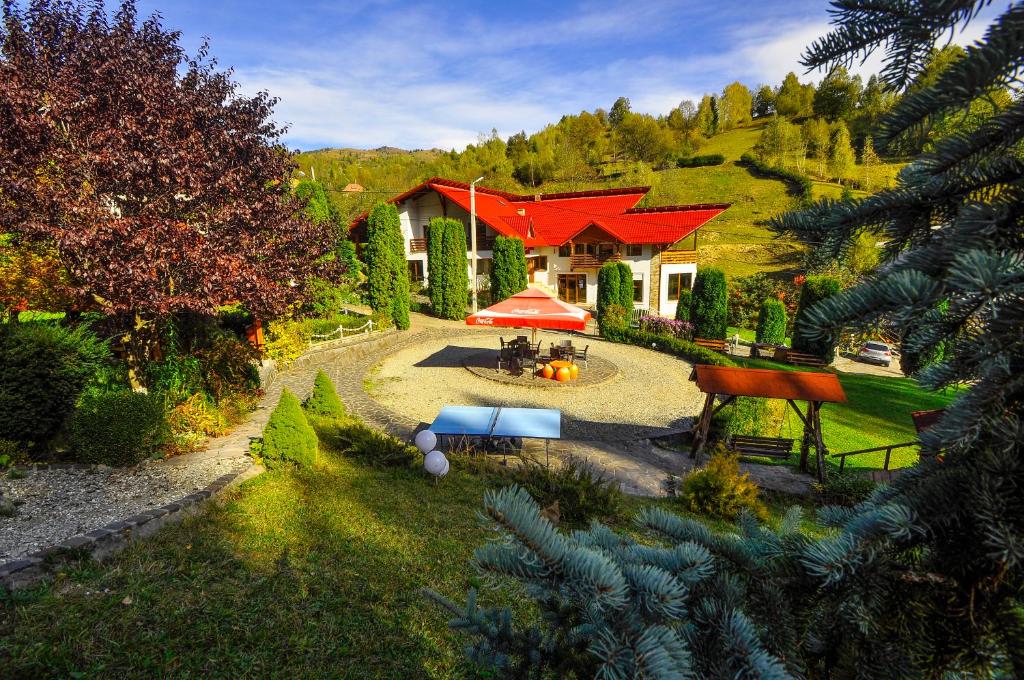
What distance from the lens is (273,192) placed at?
35.3 ft

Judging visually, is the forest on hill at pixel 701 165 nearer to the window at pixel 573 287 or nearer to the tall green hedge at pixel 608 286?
the window at pixel 573 287

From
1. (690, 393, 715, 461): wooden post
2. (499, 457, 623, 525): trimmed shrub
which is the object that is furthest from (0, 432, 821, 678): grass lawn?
(690, 393, 715, 461): wooden post

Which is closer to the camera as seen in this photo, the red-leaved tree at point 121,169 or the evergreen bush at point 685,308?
the red-leaved tree at point 121,169

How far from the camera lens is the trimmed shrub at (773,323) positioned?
2511 cm

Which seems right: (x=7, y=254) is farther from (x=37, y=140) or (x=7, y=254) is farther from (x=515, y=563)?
(x=515, y=563)

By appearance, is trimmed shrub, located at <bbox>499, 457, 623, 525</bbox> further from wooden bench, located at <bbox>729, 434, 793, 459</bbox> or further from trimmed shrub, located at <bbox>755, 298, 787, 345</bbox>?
trimmed shrub, located at <bbox>755, 298, 787, 345</bbox>

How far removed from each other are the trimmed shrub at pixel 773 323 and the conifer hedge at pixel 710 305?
2.08 m

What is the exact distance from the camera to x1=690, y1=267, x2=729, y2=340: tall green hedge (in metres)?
24.8

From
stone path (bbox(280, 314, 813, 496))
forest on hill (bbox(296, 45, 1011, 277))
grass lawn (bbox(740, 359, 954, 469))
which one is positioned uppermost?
forest on hill (bbox(296, 45, 1011, 277))

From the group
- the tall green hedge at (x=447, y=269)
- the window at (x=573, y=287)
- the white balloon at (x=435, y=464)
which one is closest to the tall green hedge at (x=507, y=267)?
the tall green hedge at (x=447, y=269)

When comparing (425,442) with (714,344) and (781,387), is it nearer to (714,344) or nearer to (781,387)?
(781,387)

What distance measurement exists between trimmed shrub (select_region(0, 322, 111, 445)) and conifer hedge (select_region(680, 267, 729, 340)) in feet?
78.7

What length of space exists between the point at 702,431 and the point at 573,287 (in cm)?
2611

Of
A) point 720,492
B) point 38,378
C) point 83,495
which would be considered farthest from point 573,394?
point 38,378
